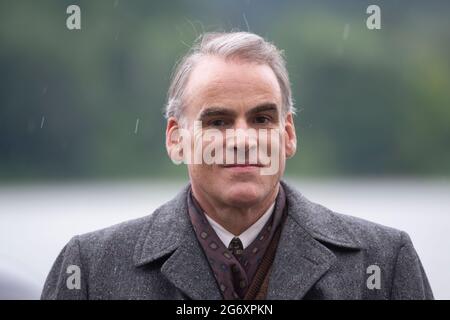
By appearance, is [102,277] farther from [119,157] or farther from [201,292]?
[119,157]

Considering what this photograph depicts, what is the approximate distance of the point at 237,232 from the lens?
3.22 meters

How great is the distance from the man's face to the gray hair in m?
0.03

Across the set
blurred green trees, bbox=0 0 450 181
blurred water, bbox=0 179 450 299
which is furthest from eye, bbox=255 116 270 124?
blurred green trees, bbox=0 0 450 181

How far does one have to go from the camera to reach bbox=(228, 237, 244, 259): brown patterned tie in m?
3.18

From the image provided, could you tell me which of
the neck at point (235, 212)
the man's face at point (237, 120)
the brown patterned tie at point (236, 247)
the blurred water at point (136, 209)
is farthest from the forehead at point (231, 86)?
the blurred water at point (136, 209)

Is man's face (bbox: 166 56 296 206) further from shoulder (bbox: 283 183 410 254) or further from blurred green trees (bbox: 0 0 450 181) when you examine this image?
blurred green trees (bbox: 0 0 450 181)

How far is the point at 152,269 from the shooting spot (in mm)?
3252

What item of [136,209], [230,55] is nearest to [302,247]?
[230,55]

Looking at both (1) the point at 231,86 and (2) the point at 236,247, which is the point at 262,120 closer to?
(1) the point at 231,86

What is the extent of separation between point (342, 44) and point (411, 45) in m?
1.58

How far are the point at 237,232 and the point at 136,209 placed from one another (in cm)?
510

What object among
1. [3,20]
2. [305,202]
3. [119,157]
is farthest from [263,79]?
[3,20]

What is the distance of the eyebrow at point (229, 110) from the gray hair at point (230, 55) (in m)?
→ 0.12

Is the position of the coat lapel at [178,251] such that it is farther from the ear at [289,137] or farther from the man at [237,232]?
the ear at [289,137]
